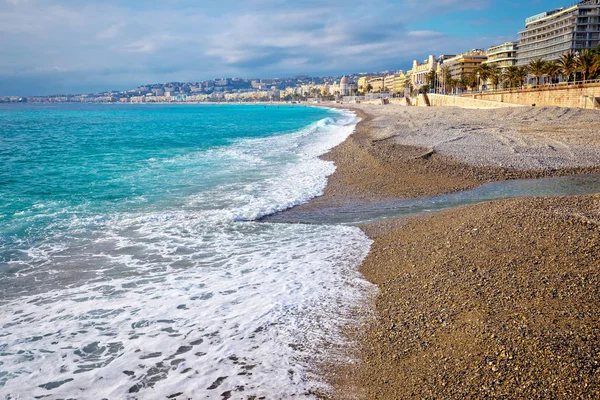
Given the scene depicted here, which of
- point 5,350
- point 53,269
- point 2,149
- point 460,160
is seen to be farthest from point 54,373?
point 2,149

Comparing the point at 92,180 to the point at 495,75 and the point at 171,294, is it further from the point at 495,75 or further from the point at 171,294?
the point at 495,75

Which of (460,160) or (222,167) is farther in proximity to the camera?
(222,167)

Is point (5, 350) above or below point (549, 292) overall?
below

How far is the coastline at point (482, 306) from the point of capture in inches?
184

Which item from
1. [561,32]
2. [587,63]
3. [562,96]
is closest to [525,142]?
[562,96]

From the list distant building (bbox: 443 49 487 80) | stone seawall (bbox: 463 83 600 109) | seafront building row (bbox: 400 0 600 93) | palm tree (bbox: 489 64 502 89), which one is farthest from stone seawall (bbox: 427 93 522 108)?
distant building (bbox: 443 49 487 80)

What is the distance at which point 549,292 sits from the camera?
6.07 meters

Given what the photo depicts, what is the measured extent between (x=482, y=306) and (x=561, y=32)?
101 metres

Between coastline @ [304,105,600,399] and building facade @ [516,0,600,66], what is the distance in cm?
8923

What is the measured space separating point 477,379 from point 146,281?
611cm

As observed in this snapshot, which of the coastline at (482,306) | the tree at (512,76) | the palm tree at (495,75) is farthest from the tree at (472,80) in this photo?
the coastline at (482,306)

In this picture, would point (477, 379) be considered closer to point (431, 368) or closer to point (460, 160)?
point (431, 368)

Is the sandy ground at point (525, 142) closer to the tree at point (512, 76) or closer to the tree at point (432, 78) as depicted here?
the tree at point (512, 76)

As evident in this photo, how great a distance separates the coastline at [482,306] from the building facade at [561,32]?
89227mm
